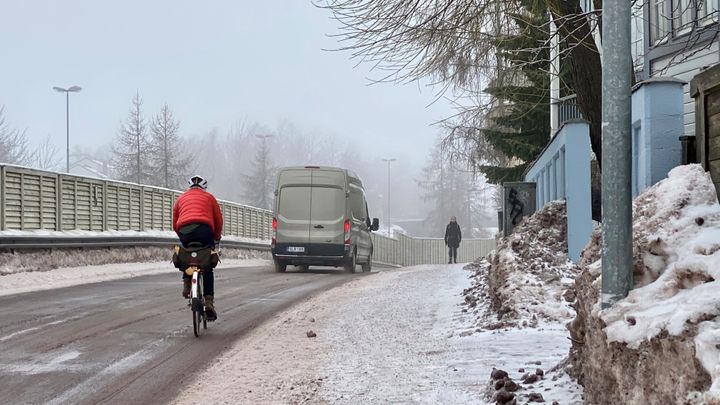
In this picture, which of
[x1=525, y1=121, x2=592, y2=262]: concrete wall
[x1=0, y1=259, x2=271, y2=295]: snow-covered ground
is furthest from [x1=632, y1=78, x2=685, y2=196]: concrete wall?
[x1=0, y1=259, x2=271, y2=295]: snow-covered ground

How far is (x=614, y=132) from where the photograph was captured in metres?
3.82

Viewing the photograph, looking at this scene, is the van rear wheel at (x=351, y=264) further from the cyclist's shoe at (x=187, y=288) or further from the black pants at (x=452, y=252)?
the cyclist's shoe at (x=187, y=288)

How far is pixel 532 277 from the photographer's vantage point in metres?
7.66

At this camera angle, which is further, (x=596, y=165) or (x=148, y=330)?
(x=596, y=165)

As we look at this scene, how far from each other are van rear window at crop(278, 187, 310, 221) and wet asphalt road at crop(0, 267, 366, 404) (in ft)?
20.1

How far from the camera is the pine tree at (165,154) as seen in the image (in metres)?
58.2

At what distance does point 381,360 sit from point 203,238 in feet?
10.2

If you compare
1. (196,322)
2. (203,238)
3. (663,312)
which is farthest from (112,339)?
(663,312)

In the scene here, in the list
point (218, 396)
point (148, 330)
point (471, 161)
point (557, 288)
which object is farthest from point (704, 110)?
point (471, 161)

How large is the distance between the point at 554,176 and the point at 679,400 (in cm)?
756

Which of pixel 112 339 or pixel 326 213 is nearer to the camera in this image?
pixel 112 339

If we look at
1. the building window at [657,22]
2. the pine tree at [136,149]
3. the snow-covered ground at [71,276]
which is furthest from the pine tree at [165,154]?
the building window at [657,22]

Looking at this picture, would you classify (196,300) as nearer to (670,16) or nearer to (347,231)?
(670,16)

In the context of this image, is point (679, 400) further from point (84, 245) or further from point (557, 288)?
point (84, 245)
